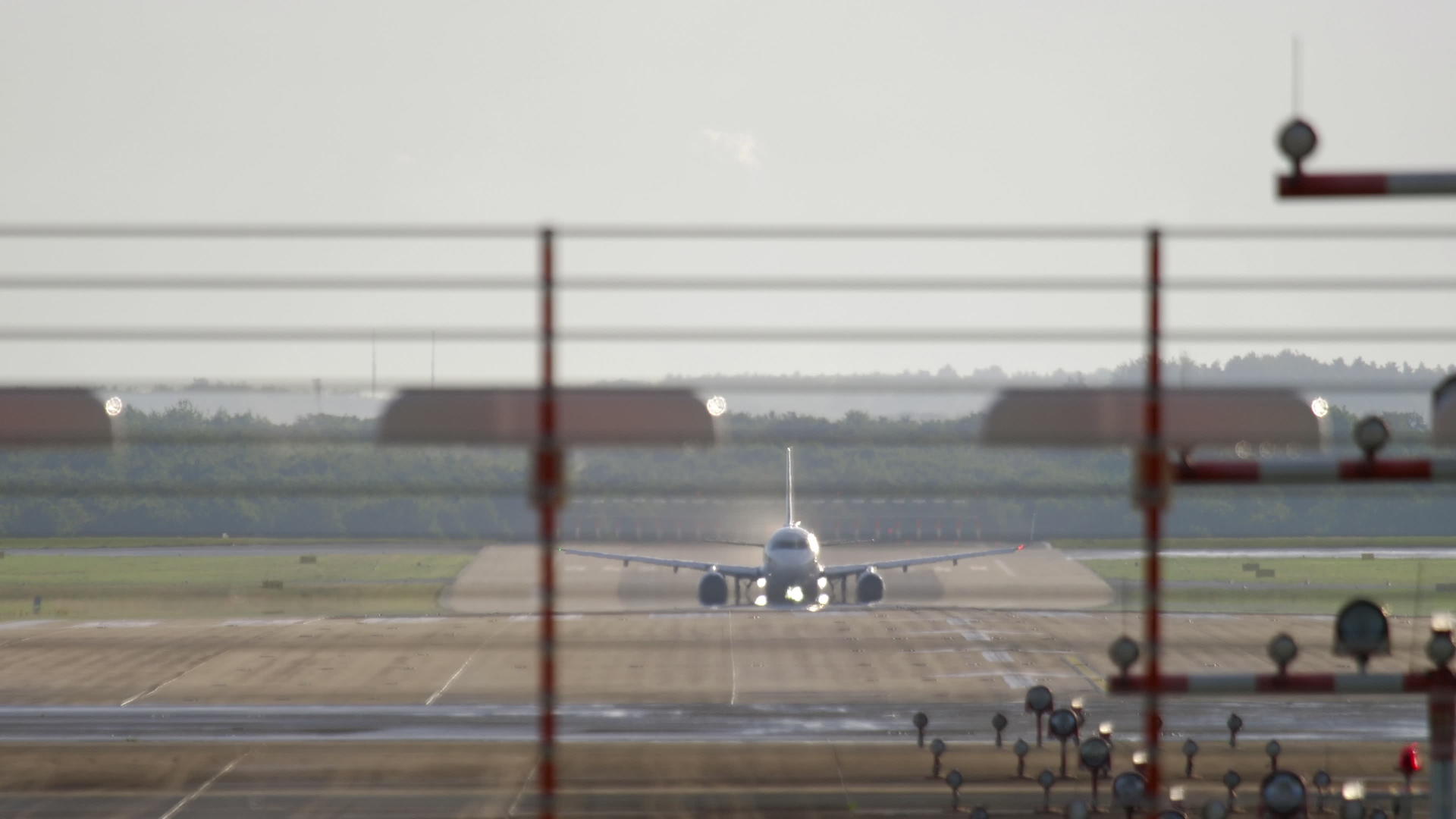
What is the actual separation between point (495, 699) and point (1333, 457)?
45481 mm

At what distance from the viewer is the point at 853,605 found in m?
69.6

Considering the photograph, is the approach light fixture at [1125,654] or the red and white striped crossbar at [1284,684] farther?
the approach light fixture at [1125,654]

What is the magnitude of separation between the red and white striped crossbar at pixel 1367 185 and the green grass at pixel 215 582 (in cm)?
4906

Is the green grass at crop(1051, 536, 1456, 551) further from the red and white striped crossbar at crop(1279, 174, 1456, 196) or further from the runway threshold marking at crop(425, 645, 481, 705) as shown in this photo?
the runway threshold marking at crop(425, 645, 481, 705)

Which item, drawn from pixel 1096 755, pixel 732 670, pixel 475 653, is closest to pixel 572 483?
pixel 1096 755

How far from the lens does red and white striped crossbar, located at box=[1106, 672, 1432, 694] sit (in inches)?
422

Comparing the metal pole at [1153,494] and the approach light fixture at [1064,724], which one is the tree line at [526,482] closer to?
the metal pole at [1153,494]

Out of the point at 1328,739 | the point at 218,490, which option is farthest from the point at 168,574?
the point at 218,490

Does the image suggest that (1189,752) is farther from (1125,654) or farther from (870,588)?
(870,588)

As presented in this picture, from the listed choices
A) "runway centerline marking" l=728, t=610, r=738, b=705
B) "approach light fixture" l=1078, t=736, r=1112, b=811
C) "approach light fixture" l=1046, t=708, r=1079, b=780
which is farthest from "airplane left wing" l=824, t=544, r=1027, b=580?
"approach light fixture" l=1078, t=736, r=1112, b=811

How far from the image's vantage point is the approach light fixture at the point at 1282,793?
68.4 ft

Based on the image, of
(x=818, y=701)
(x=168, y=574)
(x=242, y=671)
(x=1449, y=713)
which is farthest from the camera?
(x=168, y=574)

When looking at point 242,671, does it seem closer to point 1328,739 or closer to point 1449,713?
point 1328,739

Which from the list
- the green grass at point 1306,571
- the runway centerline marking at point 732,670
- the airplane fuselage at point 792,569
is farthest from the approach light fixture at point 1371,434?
the airplane fuselage at point 792,569
